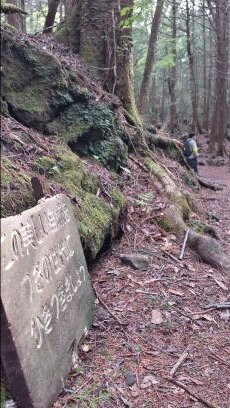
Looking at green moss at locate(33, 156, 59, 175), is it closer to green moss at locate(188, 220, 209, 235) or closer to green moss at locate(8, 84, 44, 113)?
green moss at locate(8, 84, 44, 113)

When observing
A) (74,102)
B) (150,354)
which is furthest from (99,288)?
(74,102)

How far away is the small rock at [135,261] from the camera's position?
4781mm

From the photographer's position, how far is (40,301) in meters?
2.63

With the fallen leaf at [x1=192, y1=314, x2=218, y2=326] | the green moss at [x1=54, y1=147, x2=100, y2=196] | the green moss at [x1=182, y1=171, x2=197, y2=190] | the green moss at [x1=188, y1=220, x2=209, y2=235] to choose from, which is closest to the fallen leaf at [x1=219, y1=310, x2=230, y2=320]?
the fallen leaf at [x1=192, y1=314, x2=218, y2=326]

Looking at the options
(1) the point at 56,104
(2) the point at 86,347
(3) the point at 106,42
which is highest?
(3) the point at 106,42

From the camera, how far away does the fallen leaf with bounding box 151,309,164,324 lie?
3.91 meters

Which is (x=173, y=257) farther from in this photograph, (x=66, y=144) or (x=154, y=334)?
(x=66, y=144)

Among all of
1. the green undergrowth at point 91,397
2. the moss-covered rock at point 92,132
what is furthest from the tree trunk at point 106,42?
the green undergrowth at point 91,397

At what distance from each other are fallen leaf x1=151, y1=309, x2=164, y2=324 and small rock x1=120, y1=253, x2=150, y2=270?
80 cm

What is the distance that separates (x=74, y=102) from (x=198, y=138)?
26567 millimetres

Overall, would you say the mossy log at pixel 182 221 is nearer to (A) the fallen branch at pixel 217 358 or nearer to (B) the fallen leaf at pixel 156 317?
(B) the fallen leaf at pixel 156 317

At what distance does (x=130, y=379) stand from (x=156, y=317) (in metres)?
0.91

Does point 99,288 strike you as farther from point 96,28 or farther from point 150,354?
point 96,28

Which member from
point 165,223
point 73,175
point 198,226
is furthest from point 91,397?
point 198,226
